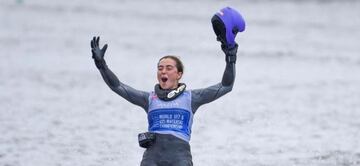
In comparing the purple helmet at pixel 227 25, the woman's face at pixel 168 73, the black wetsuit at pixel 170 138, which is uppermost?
the purple helmet at pixel 227 25

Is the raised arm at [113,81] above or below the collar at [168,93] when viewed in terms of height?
above

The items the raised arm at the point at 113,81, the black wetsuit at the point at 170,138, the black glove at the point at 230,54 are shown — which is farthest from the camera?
the raised arm at the point at 113,81

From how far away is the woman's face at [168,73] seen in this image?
589 centimetres

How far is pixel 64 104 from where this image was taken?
12.8 metres

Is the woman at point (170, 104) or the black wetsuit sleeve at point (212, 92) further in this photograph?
the black wetsuit sleeve at point (212, 92)

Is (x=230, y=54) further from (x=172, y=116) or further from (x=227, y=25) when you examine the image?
(x=172, y=116)

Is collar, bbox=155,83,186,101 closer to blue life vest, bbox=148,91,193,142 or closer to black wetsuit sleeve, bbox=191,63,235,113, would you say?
blue life vest, bbox=148,91,193,142

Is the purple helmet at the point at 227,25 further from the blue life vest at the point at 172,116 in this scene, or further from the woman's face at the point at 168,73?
the blue life vest at the point at 172,116

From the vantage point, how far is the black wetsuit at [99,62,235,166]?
5746 mm

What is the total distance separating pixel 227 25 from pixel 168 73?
2.00 ft

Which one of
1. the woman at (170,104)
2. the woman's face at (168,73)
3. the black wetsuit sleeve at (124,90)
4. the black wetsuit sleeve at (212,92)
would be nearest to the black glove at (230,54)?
the woman at (170,104)

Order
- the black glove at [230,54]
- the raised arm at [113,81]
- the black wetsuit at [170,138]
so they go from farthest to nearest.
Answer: the raised arm at [113,81] → the black glove at [230,54] → the black wetsuit at [170,138]

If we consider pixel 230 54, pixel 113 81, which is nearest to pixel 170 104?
pixel 113 81

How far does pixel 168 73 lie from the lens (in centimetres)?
589
